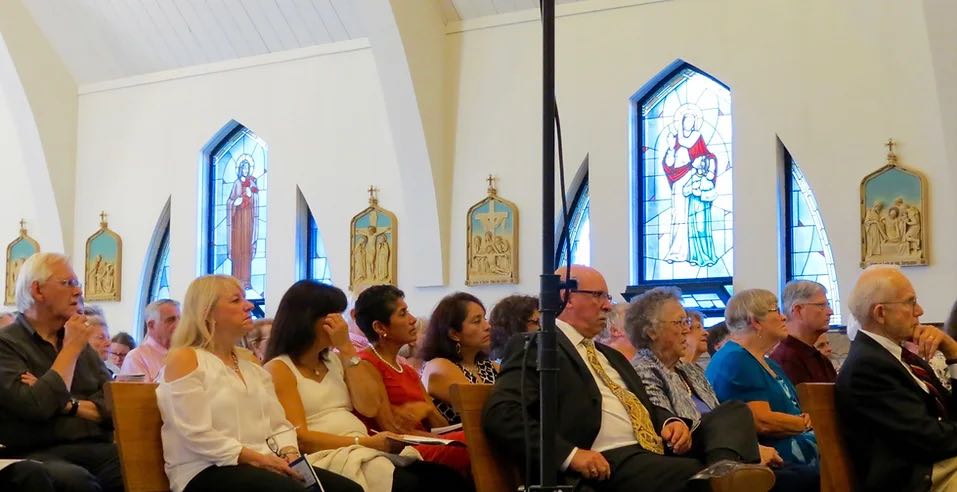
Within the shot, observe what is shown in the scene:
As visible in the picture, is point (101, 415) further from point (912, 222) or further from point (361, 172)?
point (361, 172)

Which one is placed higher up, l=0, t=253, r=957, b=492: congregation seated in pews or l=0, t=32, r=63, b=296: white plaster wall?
l=0, t=32, r=63, b=296: white plaster wall

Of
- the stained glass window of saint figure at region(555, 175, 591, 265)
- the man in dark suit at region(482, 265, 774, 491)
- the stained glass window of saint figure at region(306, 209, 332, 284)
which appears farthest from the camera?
the stained glass window of saint figure at region(306, 209, 332, 284)

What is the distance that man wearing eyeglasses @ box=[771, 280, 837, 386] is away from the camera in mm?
6820

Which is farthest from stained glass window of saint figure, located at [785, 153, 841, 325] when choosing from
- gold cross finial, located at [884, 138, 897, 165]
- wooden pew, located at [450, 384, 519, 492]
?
wooden pew, located at [450, 384, 519, 492]

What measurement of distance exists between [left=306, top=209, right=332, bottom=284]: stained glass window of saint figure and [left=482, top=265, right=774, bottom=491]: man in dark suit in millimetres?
9838

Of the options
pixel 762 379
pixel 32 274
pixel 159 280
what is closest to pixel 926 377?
pixel 762 379

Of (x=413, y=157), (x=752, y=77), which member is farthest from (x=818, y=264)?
(x=413, y=157)

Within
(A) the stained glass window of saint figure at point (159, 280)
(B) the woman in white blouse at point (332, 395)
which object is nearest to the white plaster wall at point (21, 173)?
(A) the stained glass window of saint figure at point (159, 280)

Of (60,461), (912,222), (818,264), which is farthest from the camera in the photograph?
(818,264)

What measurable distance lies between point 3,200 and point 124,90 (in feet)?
8.41

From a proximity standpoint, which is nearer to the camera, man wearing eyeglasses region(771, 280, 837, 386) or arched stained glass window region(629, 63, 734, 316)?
man wearing eyeglasses region(771, 280, 837, 386)

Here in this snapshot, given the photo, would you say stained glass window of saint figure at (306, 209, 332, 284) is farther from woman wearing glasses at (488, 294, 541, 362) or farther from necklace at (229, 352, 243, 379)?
necklace at (229, 352, 243, 379)

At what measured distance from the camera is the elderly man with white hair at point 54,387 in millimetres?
4930

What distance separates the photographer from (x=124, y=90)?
53.7 feet
